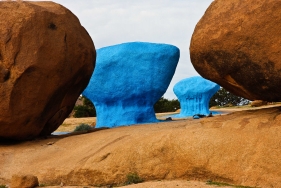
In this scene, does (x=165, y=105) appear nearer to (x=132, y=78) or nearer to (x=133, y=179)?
(x=132, y=78)

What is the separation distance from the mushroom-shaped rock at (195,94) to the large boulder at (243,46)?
1901 centimetres

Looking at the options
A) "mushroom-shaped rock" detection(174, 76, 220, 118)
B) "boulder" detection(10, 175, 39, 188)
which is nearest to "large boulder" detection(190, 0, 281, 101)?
"boulder" detection(10, 175, 39, 188)

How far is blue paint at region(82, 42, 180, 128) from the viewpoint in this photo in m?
16.5

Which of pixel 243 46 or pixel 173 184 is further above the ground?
pixel 243 46

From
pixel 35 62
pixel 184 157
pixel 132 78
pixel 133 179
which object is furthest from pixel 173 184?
pixel 132 78

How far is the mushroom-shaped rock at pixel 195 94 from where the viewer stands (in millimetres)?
26375

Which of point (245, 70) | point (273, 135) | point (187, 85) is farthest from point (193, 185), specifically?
point (187, 85)

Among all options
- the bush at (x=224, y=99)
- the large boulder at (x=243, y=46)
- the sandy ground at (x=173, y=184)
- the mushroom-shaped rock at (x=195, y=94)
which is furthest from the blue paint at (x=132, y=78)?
the bush at (x=224, y=99)

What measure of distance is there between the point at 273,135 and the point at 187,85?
70.4 ft

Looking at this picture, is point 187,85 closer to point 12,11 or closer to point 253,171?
point 12,11

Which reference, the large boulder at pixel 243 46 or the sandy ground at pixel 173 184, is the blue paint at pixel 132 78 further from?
the sandy ground at pixel 173 184

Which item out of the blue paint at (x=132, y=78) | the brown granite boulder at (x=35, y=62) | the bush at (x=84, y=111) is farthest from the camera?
the bush at (x=84, y=111)

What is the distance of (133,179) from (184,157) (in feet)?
2.91

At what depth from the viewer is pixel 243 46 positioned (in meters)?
6.50
